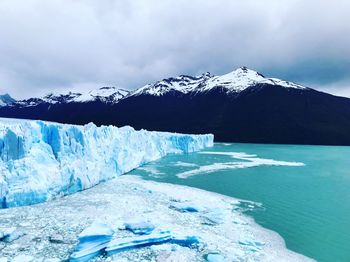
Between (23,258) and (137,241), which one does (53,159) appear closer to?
(23,258)

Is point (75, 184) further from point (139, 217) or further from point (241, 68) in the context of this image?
point (241, 68)

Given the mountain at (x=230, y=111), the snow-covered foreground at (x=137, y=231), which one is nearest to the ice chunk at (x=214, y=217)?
the snow-covered foreground at (x=137, y=231)

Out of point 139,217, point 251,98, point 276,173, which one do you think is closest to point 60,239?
point 139,217

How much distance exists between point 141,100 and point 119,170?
81.8m

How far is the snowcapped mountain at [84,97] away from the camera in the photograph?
11581 cm

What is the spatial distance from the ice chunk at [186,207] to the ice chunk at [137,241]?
2.45 meters

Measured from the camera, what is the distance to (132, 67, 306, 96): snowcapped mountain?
88.2m

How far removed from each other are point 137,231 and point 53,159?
19.1 feet

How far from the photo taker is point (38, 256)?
223 inches

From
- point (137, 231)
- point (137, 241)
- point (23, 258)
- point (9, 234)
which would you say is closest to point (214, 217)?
point (137, 231)

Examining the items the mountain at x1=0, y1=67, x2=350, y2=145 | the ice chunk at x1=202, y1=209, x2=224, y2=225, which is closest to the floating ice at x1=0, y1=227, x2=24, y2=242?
the ice chunk at x1=202, y1=209, x2=224, y2=225

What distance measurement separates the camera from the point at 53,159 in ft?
36.2

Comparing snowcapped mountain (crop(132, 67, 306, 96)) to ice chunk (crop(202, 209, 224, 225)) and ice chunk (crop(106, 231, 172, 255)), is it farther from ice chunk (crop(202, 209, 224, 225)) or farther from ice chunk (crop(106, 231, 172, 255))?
ice chunk (crop(106, 231, 172, 255))

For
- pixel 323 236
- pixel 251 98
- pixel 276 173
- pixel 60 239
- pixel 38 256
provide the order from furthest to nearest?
pixel 251 98 < pixel 276 173 < pixel 323 236 < pixel 60 239 < pixel 38 256
